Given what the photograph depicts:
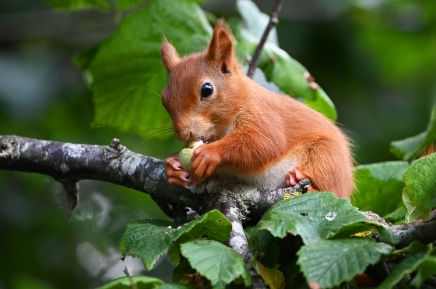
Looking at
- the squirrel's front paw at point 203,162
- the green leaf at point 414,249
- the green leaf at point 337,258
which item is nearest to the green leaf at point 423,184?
the green leaf at point 414,249

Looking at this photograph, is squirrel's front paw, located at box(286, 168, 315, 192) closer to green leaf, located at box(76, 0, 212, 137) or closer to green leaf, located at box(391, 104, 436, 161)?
green leaf, located at box(391, 104, 436, 161)

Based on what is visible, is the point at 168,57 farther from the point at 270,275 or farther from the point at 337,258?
the point at 337,258

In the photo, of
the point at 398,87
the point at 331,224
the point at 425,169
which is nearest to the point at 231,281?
the point at 331,224

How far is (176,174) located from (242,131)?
1.67ft

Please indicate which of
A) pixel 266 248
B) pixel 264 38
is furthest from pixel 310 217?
pixel 264 38

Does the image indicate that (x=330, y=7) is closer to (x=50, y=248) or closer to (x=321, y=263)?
(x=50, y=248)

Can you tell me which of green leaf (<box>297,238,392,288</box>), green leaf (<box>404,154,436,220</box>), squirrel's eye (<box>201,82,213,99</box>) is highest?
green leaf (<box>404,154,436,220</box>)

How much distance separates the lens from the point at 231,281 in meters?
2.04

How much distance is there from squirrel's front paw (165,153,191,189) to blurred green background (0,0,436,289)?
2.81 meters

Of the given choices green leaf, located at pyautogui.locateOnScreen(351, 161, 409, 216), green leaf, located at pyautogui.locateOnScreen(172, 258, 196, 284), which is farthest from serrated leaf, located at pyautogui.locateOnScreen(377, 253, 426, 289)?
green leaf, located at pyautogui.locateOnScreen(351, 161, 409, 216)

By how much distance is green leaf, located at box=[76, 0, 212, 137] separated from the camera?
4.26 metres

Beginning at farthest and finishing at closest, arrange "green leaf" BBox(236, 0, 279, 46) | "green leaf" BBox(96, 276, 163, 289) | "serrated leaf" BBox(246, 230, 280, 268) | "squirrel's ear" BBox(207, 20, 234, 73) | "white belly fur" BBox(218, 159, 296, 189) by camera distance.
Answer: "green leaf" BBox(236, 0, 279, 46) < "squirrel's ear" BBox(207, 20, 234, 73) < "white belly fur" BBox(218, 159, 296, 189) < "serrated leaf" BBox(246, 230, 280, 268) < "green leaf" BBox(96, 276, 163, 289)

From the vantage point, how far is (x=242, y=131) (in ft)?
10.9

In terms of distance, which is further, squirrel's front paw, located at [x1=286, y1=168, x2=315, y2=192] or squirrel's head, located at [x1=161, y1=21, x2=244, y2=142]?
squirrel's head, located at [x1=161, y1=21, x2=244, y2=142]
